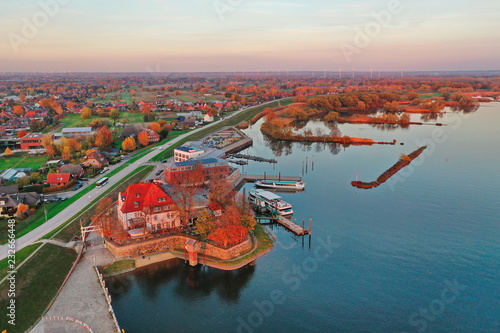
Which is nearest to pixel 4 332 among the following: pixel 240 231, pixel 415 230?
pixel 240 231

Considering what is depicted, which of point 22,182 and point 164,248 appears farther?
point 22,182

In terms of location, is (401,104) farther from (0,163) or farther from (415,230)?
(0,163)


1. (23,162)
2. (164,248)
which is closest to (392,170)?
(164,248)

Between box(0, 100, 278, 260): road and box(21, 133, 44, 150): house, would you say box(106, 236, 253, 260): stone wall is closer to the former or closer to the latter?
box(0, 100, 278, 260): road

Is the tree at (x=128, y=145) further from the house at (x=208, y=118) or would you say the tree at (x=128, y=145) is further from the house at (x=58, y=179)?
the house at (x=208, y=118)

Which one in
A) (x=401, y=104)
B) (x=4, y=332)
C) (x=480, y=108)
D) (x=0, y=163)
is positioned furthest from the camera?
(x=401, y=104)

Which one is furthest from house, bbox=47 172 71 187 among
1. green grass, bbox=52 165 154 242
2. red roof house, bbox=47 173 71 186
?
green grass, bbox=52 165 154 242

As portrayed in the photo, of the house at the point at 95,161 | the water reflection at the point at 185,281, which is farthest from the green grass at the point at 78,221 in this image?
the house at the point at 95,161

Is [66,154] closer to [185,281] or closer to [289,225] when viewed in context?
[185,281]
